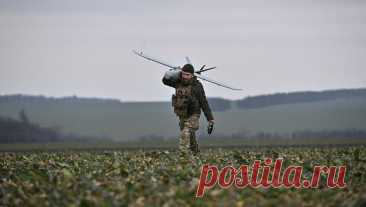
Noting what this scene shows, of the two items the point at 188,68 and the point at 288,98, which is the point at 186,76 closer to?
the point at 188,68

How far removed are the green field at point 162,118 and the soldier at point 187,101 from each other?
44.4 m

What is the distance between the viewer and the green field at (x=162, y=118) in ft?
260

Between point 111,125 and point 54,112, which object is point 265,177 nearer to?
point 111,125

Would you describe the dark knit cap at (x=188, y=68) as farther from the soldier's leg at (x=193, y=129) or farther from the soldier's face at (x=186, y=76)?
the soldier's leg at (x=193, y=129)

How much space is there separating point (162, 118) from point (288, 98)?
25664 mm

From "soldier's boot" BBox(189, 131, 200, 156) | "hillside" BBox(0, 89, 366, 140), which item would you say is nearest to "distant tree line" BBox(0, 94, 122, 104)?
"hillside" BBox(0, 89, 366, 140)

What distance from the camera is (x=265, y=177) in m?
22.6

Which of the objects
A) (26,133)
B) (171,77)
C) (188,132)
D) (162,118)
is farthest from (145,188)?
(162,118)

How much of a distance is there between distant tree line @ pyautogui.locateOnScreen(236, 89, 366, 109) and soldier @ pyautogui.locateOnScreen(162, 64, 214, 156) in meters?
84.3

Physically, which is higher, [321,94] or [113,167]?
[321,94]

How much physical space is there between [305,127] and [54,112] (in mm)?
18342

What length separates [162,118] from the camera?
306 ft

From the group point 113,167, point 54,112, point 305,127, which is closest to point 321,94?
point 305,127

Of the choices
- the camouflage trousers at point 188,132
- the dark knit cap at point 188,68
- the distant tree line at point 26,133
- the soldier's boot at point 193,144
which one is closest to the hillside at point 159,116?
the distant tree line at point 26,133
